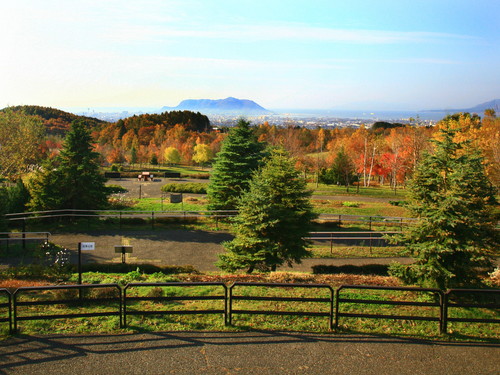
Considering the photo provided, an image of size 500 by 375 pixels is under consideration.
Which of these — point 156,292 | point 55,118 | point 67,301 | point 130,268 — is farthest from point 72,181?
point 55,118

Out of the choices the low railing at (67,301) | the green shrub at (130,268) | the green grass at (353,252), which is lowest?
the green grass at (353,252)

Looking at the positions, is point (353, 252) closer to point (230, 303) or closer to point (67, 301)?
point (230, 303)

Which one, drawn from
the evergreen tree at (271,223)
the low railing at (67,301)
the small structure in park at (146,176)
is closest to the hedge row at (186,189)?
the small structure in park at (146,176)

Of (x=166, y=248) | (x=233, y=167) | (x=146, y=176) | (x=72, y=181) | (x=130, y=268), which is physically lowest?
(x=166, y=248)

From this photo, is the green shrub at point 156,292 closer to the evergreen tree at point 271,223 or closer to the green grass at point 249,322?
the green grass at point 249,322

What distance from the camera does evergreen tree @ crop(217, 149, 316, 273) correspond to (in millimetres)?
14258

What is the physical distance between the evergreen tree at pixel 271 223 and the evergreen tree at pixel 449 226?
3.99 m

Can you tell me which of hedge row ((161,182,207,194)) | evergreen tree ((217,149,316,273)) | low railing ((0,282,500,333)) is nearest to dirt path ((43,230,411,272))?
evergreen tree ((217,149,316,273))

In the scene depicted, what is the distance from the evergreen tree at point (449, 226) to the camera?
11039 millimetres

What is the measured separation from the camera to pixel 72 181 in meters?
25.4

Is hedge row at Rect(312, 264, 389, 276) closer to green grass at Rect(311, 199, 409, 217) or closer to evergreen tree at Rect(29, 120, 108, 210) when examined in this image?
green grass at Rect(311, 199, 409, 217)

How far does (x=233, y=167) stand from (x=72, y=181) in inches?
392

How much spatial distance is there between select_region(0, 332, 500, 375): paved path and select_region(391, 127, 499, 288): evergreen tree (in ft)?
13.4

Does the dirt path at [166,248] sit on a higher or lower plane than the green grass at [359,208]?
lower
